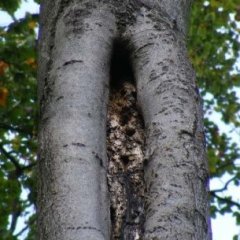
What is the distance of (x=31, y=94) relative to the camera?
17.9 feet

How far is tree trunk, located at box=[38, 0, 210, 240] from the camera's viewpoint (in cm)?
160

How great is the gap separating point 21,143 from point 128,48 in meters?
3.40

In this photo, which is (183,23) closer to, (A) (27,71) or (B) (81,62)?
(B) (81,62)

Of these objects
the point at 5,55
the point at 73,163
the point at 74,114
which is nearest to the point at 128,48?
the point at 74,114

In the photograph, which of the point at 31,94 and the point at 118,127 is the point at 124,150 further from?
the point at 31,94

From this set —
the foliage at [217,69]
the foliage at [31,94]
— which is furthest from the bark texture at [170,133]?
the foliage at [217,69]

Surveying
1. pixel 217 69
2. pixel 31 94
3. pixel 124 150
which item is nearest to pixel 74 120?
pixel 124 150

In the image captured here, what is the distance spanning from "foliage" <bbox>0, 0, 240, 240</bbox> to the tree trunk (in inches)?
115

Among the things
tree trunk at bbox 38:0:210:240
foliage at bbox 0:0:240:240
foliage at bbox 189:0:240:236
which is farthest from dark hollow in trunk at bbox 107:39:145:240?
foliage at bbox 189:0:240:236

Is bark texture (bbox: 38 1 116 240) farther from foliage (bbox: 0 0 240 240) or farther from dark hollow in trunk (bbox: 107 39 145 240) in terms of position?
foliage (bbox: 0 0 240 240)

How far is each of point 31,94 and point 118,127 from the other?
3.54 meters

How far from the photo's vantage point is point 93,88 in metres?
1.86

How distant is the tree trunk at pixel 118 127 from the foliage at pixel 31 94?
2.93 meters

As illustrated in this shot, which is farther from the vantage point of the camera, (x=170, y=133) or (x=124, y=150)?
(x=124, y=150)
